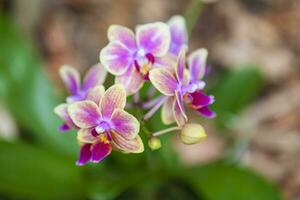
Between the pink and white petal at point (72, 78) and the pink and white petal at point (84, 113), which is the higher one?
the pink and white petal at point (72, 78)

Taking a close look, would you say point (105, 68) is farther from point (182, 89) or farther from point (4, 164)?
point (4, 164)

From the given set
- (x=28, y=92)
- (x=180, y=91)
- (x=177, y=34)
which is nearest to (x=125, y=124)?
(x=180, y=91)

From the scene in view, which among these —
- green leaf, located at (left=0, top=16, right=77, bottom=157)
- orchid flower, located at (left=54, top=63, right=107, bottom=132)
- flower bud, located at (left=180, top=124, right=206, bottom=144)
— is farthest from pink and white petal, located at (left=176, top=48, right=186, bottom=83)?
green leaf, located at (left=0, top=16, right=77, bottom=157)

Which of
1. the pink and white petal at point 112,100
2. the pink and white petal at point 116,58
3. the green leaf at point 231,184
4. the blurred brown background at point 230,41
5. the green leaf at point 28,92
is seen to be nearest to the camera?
the pink and white petal at point 112,100

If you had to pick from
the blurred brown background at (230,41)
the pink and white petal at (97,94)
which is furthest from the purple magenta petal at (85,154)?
the blurred brown background at (230,41)

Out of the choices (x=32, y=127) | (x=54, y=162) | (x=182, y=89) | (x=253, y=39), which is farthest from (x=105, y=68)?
(x=253, y=39)

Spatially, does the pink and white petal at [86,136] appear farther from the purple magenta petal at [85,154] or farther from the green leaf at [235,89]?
the green leaf at [235,89]

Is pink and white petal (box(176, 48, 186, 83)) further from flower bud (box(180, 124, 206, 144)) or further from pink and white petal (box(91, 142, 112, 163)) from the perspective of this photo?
pink and white petal (box(91, 142, 112, 163))

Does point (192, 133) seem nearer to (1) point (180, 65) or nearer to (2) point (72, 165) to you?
(1) point (180, 65)
